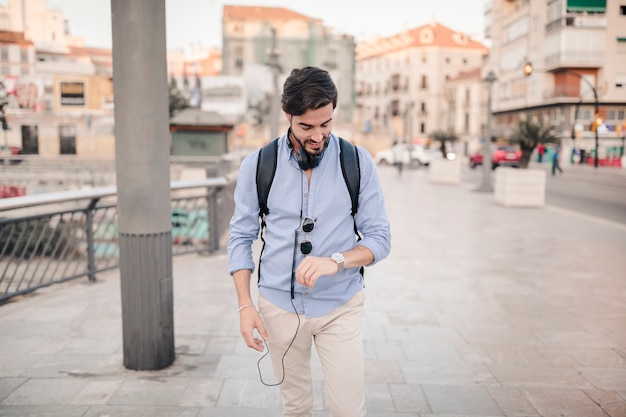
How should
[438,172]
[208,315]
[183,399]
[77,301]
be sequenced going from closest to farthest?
[183,399]
[208,315]
[77,301]
[438,172]

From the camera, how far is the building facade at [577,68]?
4681cm

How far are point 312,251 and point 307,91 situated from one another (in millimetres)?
599

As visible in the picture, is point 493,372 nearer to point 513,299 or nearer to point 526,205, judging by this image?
point 513,299

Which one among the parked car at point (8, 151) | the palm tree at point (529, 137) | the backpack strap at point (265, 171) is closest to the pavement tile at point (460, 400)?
the backpack strap at point (265, 171)

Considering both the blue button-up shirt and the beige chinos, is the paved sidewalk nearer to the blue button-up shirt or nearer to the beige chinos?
the beige chinos

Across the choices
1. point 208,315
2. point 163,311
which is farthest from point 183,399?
point 208,315

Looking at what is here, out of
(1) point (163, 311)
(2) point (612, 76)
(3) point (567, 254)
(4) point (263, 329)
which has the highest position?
(2) point (612, 76)

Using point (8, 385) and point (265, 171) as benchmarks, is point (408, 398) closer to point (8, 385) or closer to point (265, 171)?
point (265, 171)

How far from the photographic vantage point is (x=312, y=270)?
2031mm

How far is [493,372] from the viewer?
4098 mm

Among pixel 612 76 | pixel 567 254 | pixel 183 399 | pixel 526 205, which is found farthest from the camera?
pixel 612 76

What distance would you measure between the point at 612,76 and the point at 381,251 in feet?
173

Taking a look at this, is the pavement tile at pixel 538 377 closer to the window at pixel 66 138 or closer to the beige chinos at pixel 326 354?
the beige chinos at pixel 326 354

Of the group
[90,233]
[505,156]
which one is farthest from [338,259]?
[505,156]
